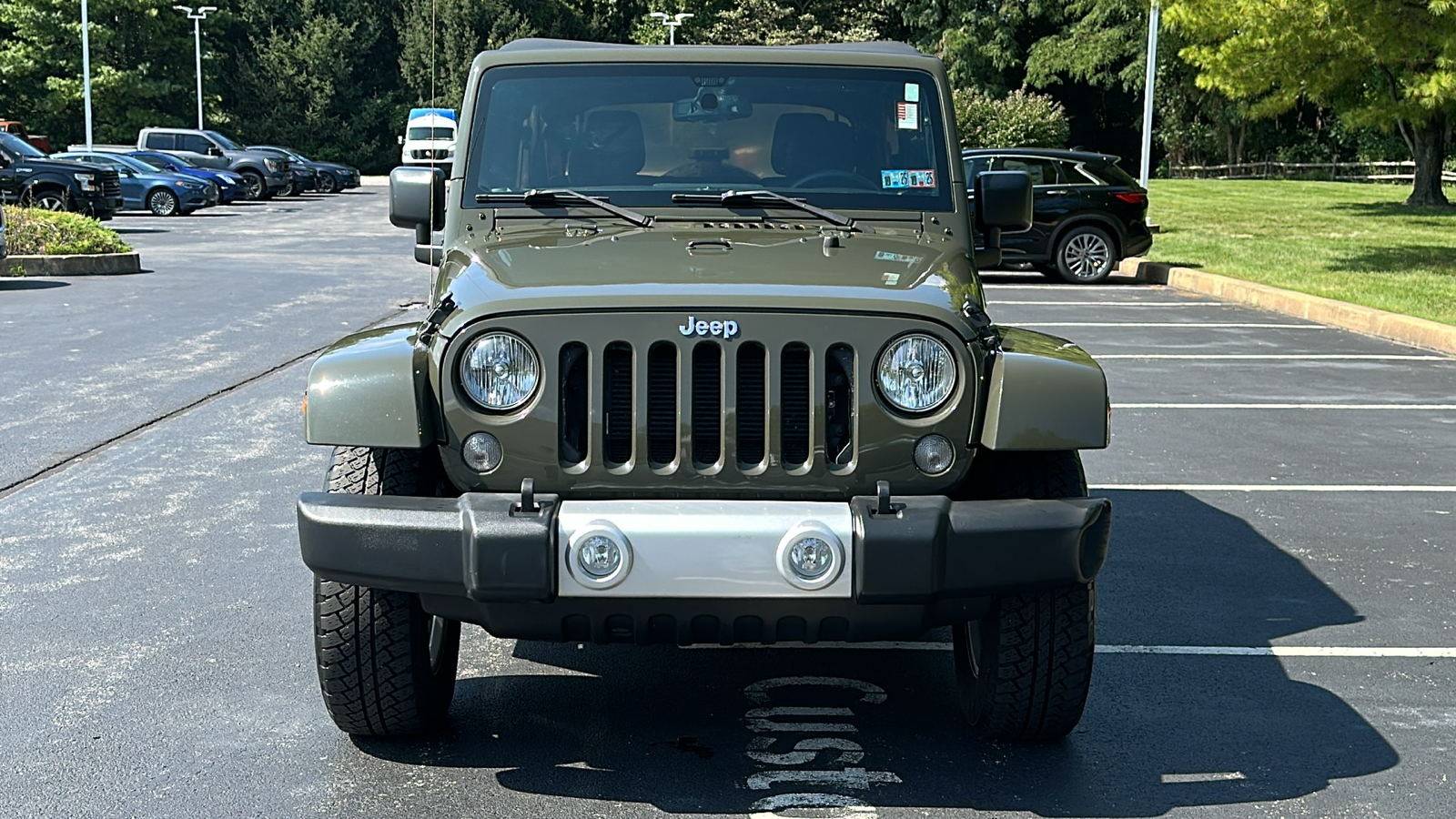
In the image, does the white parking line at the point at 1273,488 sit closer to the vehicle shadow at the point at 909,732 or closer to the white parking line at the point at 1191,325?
the vehicle shadow at the point at 909,732

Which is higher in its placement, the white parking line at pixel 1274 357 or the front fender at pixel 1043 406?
the front fender at pixel 1043 406

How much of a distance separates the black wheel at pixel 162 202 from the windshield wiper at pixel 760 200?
109 ft

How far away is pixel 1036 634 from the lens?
14.0 feet

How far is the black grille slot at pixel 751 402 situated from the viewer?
13.5 ft

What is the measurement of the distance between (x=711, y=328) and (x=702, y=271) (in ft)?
1.13

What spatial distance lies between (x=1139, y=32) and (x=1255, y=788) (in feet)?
185

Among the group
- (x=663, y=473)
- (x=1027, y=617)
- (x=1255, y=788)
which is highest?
(x=663, y=473)

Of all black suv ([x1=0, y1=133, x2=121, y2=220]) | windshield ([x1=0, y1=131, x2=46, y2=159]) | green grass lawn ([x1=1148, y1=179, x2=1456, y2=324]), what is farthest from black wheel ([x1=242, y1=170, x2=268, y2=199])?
green grass lawn ([x1=1148, y1=179, x2=1456, y2=324])

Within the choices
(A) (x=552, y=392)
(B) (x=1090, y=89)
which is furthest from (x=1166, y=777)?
(B) (x=1090, y=89)

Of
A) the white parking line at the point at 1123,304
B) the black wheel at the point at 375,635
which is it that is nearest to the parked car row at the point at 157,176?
the white parking line at the point at 1123,304

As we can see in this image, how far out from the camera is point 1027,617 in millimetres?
4250

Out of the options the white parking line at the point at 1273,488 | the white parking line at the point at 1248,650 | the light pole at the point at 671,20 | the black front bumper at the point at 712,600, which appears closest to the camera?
the black front bumper at the point at 712,600

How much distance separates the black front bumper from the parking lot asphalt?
480 millimetres

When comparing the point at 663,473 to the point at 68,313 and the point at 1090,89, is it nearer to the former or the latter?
the point at 68,313
